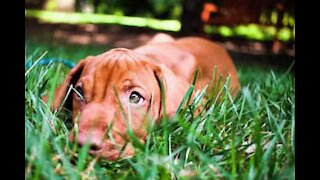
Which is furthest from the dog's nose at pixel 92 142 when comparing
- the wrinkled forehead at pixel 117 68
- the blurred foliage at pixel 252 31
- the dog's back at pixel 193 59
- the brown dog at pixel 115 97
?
the blurred foliage at pixel 252 31

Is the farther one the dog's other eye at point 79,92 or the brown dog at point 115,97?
the dog's other eye at point 79,92

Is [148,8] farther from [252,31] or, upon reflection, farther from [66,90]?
[66,90]

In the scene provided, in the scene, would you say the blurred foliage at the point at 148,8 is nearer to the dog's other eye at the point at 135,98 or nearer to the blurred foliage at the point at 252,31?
the blurred foliage at the point at 252,31

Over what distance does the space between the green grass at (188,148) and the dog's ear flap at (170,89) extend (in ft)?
0.14

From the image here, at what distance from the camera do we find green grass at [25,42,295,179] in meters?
1.19

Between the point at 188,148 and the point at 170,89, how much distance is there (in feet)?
1.17

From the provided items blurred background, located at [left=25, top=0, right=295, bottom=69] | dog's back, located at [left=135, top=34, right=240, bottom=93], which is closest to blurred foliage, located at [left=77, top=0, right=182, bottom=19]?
blurred background, located at [left=25, top=0, right=295, bottom=69]

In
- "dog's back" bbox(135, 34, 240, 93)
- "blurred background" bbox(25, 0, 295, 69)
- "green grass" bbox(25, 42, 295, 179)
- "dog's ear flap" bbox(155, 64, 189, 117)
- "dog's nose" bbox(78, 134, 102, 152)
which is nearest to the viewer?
"green grass" bbox(25, 42, 295, 179)

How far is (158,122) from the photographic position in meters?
1.64

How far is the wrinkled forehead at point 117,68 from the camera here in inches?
61.6

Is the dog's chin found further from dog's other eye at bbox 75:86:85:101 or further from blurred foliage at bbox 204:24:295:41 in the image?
blurred foliage at bbox 204:24:295:41
